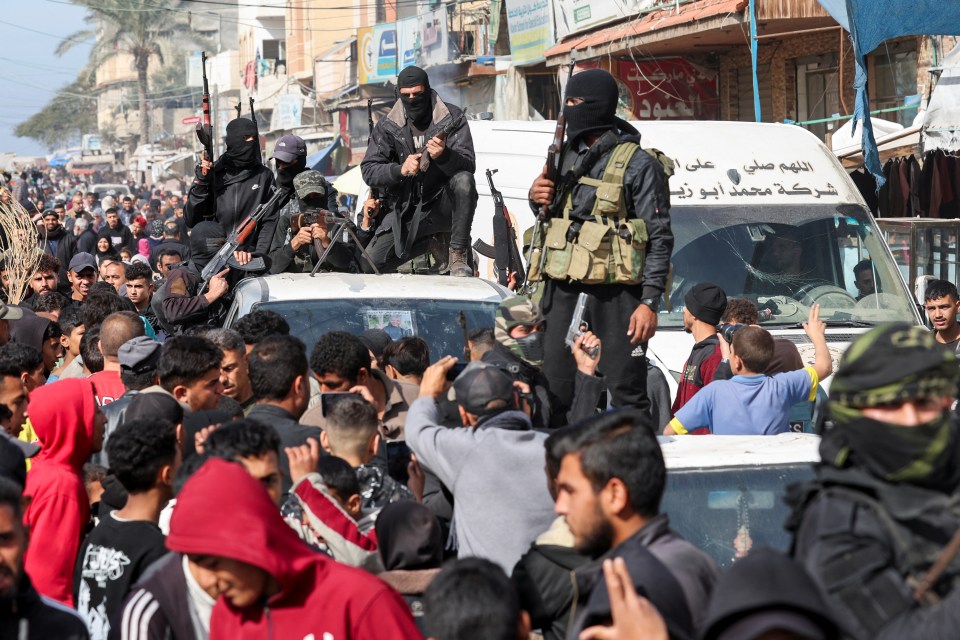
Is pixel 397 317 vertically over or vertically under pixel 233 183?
under

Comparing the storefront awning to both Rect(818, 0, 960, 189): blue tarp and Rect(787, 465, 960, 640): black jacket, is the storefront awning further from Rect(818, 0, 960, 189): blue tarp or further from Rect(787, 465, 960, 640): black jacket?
Rect(787, 465, 960, 640): black jacket

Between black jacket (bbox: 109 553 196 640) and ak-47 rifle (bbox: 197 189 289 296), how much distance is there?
483 cm

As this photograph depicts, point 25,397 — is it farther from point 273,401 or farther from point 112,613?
point 112,613

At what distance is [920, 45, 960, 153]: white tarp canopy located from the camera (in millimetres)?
11922

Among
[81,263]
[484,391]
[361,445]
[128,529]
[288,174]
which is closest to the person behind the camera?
[128,529]

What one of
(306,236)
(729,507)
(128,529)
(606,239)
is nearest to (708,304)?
(606,239)

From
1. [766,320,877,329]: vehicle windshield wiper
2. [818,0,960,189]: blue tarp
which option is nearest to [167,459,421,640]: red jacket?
[766,320,877,329]: vehicle windshield wiper

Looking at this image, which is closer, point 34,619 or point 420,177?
point 34,619

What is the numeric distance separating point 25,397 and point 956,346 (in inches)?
232

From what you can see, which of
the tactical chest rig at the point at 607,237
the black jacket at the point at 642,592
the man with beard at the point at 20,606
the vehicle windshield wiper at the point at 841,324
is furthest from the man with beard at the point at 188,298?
the black jacket at the point at 642,592

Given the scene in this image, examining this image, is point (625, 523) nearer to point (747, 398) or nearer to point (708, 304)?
point (747, 398)

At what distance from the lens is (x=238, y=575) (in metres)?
2.86

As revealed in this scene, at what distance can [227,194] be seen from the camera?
927cm

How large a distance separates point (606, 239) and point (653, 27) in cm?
1291
